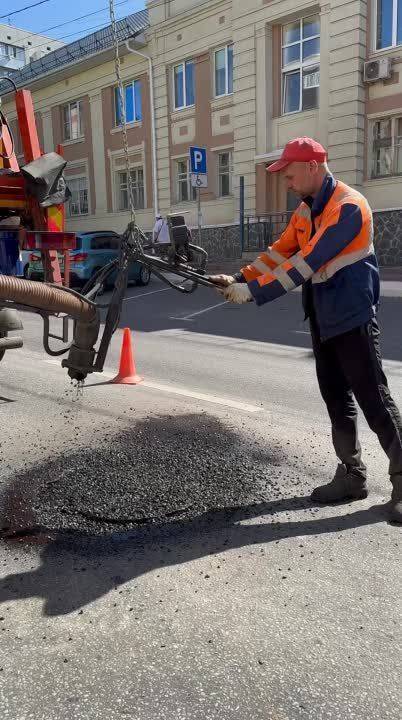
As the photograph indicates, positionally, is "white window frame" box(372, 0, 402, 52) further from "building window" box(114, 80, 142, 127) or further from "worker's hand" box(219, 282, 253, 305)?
"worker's hand" box(219, 282, 253, 305)

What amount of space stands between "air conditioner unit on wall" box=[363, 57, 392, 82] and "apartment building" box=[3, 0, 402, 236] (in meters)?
0.03

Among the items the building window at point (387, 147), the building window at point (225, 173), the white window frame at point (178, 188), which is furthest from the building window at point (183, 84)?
the building window at point (387, 147)

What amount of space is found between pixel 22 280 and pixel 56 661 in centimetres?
222

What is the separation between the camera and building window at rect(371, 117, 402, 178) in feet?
57.4

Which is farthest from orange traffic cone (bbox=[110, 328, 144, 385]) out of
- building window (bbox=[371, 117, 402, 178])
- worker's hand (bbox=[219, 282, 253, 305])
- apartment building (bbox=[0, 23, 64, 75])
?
apartment building (bbox=[0, 23, 64, 75])

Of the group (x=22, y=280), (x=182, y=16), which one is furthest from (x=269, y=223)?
(x=22, y=280)

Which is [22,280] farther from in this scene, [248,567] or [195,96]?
[195,96]

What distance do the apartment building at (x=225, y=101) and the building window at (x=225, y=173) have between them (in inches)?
2.0

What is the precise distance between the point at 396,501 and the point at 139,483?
1505 mm

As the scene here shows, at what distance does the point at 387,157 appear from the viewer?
17.7 metres

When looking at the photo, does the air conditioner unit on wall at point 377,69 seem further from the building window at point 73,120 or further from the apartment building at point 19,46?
the apartment building at point 19,46

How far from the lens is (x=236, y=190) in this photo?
21.2 metres

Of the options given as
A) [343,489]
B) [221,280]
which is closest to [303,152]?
[221,280]

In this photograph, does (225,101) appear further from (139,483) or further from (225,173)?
(139,483)
